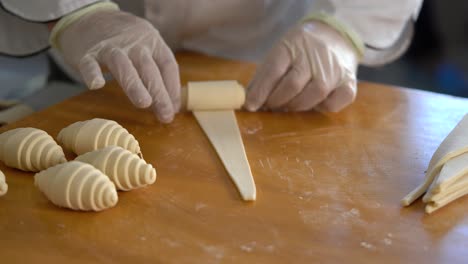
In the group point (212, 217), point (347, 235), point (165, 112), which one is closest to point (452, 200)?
point (347, 235)

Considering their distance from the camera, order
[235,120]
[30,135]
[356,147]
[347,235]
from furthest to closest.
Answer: [235,120] < [356,147] < [30,135] < [347,235]

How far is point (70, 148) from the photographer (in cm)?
117

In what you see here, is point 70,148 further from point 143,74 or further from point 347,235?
point 347,235

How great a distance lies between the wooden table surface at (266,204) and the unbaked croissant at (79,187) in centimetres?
3

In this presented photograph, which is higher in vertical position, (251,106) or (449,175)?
(449,175)

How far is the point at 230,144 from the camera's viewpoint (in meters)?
1.24

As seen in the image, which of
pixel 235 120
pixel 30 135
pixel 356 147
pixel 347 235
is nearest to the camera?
pixel 347 235

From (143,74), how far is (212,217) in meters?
0.44

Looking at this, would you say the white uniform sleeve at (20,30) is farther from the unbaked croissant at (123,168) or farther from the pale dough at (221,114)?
the unbaked croissant at (123,168)

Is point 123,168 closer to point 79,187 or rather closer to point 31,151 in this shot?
point 79,187

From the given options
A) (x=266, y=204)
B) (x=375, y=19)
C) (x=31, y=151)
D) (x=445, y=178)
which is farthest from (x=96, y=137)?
(x=375, y=19)

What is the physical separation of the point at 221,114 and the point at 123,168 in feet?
1.36

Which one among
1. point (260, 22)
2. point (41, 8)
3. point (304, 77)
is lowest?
point (260, 22)

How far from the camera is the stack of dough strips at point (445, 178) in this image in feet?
3.38
